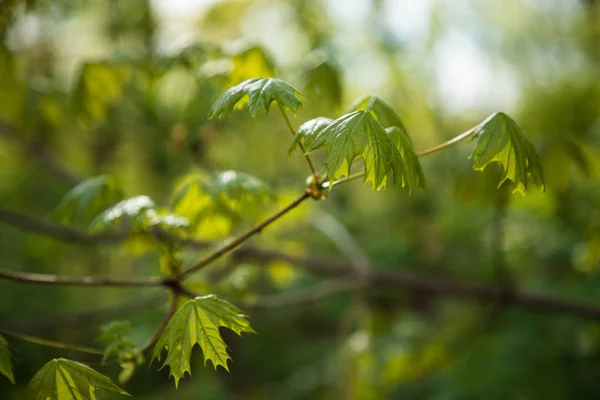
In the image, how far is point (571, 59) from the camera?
8.73m

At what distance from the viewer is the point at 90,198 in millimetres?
1604

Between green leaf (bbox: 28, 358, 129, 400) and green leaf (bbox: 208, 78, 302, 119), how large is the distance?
0.64 metres

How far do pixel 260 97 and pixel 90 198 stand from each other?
0.84 meters

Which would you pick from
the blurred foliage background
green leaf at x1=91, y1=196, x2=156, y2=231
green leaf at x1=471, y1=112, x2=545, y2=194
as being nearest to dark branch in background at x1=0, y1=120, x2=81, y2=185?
the blurred foliage background

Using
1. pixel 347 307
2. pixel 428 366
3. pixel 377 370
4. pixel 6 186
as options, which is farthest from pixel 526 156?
pixel 6 186

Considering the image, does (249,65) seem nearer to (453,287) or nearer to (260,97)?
(260,97)

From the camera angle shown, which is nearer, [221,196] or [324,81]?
[221,196]

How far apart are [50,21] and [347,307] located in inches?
169

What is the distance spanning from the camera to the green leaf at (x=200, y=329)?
42.4 inches

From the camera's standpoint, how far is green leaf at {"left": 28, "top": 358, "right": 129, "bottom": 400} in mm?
1017

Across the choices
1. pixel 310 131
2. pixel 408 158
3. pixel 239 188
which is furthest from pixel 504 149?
pixel 239 188

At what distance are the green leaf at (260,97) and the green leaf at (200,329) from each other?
452 mm

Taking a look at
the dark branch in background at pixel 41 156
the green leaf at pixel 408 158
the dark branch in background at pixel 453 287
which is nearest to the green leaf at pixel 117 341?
the green leaf at pixel 408 158

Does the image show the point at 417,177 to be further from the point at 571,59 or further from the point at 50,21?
the point at 571,59
